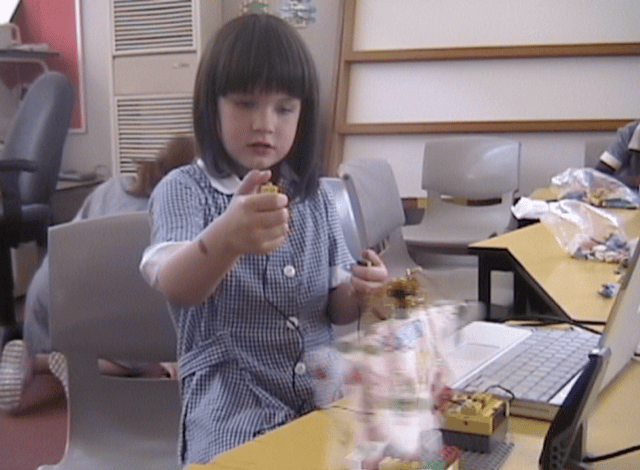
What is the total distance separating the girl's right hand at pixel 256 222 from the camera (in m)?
0.90

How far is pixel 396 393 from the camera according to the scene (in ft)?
2.07

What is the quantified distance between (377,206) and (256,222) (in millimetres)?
1619

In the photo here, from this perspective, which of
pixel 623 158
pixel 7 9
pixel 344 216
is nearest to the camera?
pixel 344 216

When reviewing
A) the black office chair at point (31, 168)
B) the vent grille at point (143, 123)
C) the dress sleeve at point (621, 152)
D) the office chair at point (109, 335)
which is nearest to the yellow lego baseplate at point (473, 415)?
the office chair at point (109, 335)

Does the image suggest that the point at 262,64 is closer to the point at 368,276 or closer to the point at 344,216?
the point at 368,276

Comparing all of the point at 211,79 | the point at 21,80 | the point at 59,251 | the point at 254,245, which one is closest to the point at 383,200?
the point at 59,251

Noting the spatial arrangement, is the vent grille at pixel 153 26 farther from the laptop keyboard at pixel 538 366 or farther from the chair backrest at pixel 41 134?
the laptop keyboard at pixel 538 366

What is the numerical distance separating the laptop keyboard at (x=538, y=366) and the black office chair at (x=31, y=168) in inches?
110

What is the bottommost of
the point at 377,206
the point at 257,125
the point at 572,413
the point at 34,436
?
the point at 34,436

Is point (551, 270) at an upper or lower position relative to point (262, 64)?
lower

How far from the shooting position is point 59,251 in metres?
1.41

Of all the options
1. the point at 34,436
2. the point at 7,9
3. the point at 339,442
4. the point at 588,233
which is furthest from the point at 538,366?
the point at 7,9

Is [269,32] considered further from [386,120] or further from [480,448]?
[386,120]

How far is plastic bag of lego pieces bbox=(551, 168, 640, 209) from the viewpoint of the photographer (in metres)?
2.36
